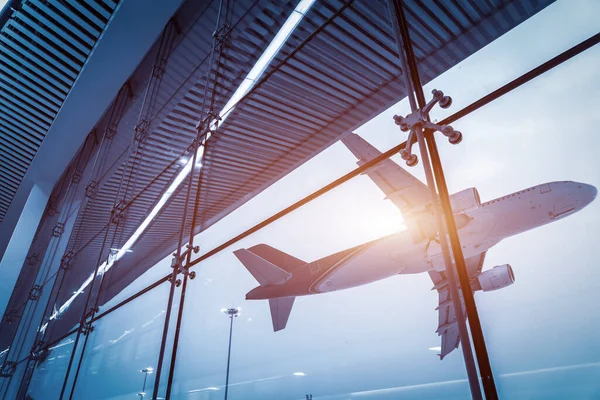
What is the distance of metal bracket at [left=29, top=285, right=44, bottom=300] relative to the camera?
8711mm

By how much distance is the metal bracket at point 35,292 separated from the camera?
8.71 m

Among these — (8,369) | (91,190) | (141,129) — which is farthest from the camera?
(8,369)

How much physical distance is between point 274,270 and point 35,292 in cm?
631

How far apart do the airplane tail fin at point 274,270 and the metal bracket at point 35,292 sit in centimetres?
516

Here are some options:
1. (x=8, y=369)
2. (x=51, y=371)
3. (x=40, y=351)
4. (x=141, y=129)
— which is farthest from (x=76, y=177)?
(x=8, y=369)

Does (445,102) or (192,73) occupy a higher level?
(192,73)

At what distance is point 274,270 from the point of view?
9.12 metres

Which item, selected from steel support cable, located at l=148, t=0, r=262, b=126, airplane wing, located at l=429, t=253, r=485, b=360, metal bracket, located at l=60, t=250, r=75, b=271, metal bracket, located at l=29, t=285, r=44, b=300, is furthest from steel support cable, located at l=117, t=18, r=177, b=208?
airplane wing, located at l=429, t=253, r=485, b=360

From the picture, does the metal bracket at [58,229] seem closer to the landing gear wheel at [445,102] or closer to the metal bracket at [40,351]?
the metal bracket at [40,351]

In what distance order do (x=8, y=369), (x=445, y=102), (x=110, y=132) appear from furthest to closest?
(x=8, y=369), (x=110, y=132), (x=445, y=102)

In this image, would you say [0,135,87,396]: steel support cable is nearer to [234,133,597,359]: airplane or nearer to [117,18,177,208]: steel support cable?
[117,18,177,208]: steel support cable

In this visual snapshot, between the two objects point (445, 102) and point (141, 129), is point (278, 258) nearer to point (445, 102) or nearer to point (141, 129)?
point (141, 129)

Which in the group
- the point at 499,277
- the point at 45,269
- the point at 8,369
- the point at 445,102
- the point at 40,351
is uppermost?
the point at 45,269

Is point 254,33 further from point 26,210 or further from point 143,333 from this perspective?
point 26,210
